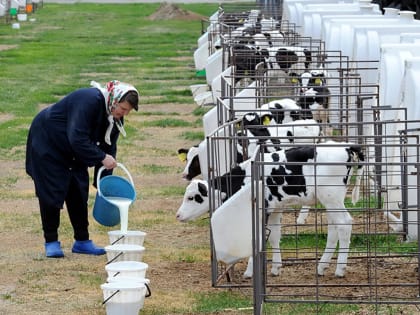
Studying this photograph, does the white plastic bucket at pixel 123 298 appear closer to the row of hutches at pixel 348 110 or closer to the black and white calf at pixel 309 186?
the row of hutches at pixel 348 110

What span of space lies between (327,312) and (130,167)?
7946mm

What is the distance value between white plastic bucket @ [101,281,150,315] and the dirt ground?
15.9 inches

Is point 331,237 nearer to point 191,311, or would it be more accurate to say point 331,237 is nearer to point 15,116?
point 191,311

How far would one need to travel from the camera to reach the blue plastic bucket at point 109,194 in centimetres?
1090

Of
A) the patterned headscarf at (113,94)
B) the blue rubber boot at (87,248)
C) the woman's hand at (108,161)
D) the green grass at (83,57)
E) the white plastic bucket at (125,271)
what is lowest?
the green grass at (83,57)

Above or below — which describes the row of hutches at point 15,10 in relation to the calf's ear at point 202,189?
below

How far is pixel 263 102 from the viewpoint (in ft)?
51.3

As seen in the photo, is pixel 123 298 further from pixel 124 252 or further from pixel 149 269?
pixel 149 269

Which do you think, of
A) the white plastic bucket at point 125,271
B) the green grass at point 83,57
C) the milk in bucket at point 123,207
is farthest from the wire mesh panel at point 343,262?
the green grass at point 83,57

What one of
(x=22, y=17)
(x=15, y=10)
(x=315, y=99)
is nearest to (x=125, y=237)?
(x=315, y=99)

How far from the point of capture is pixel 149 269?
1061 cm

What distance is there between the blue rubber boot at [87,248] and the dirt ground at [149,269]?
0.29ft

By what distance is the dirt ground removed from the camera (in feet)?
30.8

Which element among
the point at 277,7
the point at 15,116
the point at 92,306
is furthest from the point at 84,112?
the point at 277,7
